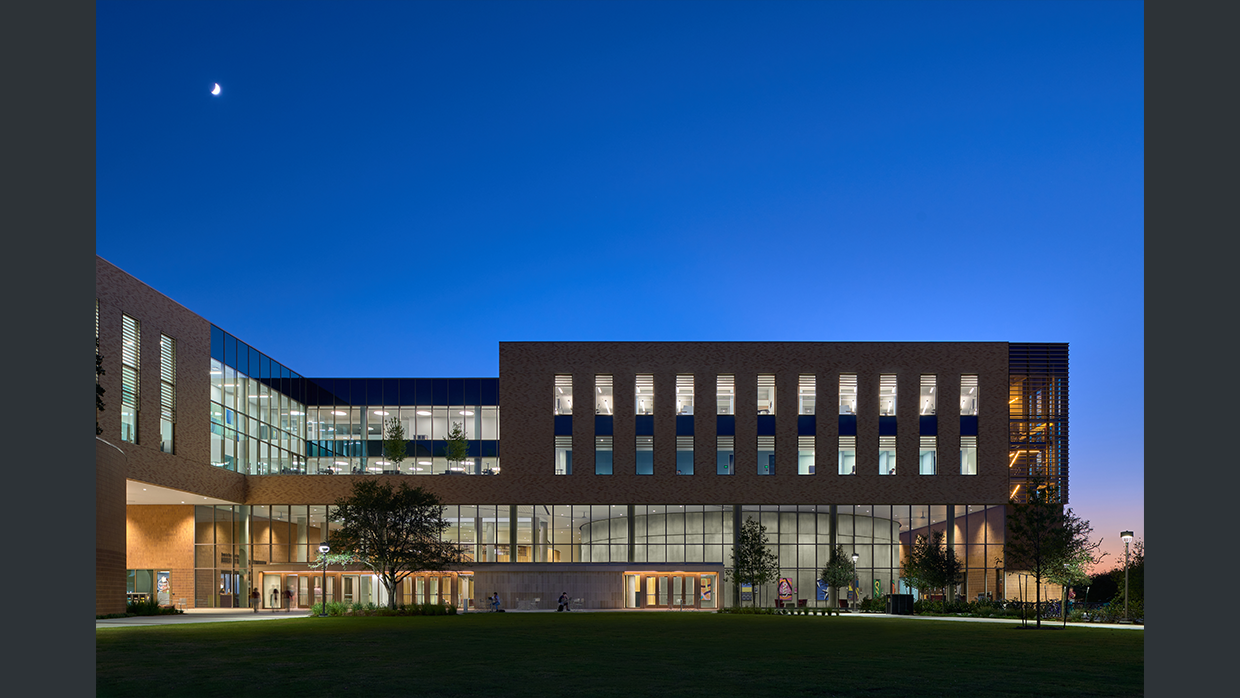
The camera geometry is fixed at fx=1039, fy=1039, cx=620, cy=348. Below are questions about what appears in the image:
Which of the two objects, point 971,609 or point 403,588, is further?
point 403,588

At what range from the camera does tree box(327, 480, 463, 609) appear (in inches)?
2044

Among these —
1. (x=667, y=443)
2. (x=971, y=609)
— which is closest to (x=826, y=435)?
(x=667, y=443)

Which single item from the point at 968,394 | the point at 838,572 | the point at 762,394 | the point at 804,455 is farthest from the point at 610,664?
the point at 968,394

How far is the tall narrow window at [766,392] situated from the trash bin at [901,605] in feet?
51.5

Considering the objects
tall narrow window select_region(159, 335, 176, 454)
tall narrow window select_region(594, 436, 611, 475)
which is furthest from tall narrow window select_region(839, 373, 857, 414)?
tall narrow window select_region(159, 335, 176, 454)

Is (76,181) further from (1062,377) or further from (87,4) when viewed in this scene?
(1062,377)

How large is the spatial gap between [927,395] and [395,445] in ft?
119

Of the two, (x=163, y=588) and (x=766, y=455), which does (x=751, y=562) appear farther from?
(x=163, y=588)

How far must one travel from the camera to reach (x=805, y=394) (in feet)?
224

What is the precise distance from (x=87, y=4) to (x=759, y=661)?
1721cm

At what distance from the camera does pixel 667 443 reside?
6762 centimetres

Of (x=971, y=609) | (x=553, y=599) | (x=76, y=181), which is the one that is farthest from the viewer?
(x=553, y=599)

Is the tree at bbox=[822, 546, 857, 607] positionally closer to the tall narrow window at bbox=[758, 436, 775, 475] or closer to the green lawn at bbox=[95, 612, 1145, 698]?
the tall narrow window at bbox=[758, 436, 775, 475]

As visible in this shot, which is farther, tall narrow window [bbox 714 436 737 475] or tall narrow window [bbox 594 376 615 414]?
tall narrow window [bbox 594 376 615 414]
